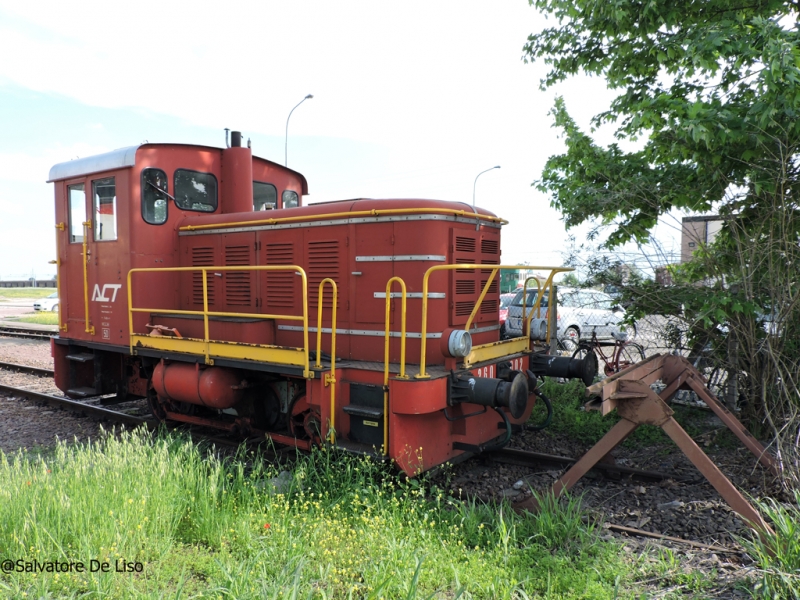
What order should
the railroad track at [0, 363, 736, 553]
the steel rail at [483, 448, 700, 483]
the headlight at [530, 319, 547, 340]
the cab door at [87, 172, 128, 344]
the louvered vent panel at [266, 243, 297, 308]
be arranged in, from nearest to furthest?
1. the railroad track at [0, 363, 736, 553]
2. the steel rail at [483, 448, 700, 483]
3. the louvered vent panel at [266, 243, 297, 308]
4. the headlight at [530, 319, 547, 340]
5. the cab door at [87, 172, 128, 344]

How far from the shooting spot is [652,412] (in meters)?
4.27

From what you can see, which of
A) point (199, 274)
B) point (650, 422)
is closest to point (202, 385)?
point (199, 274)

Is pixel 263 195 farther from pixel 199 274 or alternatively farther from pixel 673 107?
pixel 673 107

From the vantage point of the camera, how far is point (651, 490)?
501 cm

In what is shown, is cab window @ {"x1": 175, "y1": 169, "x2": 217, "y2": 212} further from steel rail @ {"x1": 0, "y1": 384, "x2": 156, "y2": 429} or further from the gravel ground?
the gravel ground

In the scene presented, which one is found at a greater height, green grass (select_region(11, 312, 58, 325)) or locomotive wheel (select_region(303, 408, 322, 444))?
locomotive wheel (select_region(303, 408, 322, 444))

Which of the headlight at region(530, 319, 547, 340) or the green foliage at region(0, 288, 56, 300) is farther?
the green foliage at region(0, 288, 56, 300)

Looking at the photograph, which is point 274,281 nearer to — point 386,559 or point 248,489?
point 248,489

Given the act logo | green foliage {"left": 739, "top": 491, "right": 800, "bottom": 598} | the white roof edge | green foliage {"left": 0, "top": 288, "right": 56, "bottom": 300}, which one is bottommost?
green foliage {"left": 739, "top": 491, "right": 800, "bottom": 598}

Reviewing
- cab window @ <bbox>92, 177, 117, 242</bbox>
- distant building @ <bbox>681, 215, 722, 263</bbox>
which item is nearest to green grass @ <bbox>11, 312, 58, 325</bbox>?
cab window @ <bbox>92, 177, 117, 242</bbox>

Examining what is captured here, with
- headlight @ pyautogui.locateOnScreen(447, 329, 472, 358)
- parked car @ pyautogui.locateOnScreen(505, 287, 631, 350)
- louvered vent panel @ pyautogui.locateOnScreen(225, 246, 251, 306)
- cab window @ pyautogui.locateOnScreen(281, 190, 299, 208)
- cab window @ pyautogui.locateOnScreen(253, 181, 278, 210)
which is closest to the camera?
headlight @ pyautogui.locateOnScreen(447, 329, 472, 358)

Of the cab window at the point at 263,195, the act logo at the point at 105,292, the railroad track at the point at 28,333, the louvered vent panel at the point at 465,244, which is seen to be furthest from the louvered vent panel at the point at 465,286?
the railroad track at the point at 28,333

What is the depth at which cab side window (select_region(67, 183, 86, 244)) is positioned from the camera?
7.40m

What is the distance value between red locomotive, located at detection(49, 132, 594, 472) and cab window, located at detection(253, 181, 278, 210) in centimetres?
2
